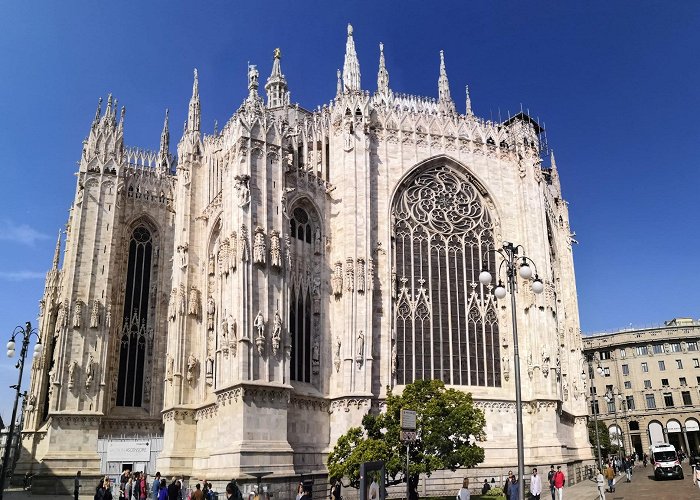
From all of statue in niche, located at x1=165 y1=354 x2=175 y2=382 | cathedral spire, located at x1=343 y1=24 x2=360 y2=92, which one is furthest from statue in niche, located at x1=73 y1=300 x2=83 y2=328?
cathedral spire, located at x1=343 y1=24 x2=360 y2=92

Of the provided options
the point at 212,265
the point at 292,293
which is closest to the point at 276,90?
the point at 212,265

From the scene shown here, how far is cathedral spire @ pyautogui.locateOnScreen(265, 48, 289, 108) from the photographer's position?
61.5 metres

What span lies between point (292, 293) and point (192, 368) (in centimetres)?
879

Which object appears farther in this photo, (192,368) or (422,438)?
(192,368)

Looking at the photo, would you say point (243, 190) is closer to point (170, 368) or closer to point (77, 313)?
point (170, 368)

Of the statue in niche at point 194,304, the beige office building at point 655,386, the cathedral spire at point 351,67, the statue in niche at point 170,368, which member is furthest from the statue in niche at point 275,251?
the beige office building at point 655,386

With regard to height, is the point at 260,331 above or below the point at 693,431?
above

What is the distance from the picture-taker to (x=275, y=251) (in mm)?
37281

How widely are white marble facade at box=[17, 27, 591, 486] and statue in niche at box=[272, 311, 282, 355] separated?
79 millimetres

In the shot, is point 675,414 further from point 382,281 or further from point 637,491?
point 382,281

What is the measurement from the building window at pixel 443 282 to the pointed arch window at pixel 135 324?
20872mm

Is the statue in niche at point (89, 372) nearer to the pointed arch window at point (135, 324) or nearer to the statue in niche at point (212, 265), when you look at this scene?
the pointed arch window at point (135, 324)

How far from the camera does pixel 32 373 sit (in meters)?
49.7

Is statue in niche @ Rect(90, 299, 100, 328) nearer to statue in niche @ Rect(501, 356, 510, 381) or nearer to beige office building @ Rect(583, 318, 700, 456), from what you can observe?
statue in niche @ Rect(501, 356, 510, 381)
